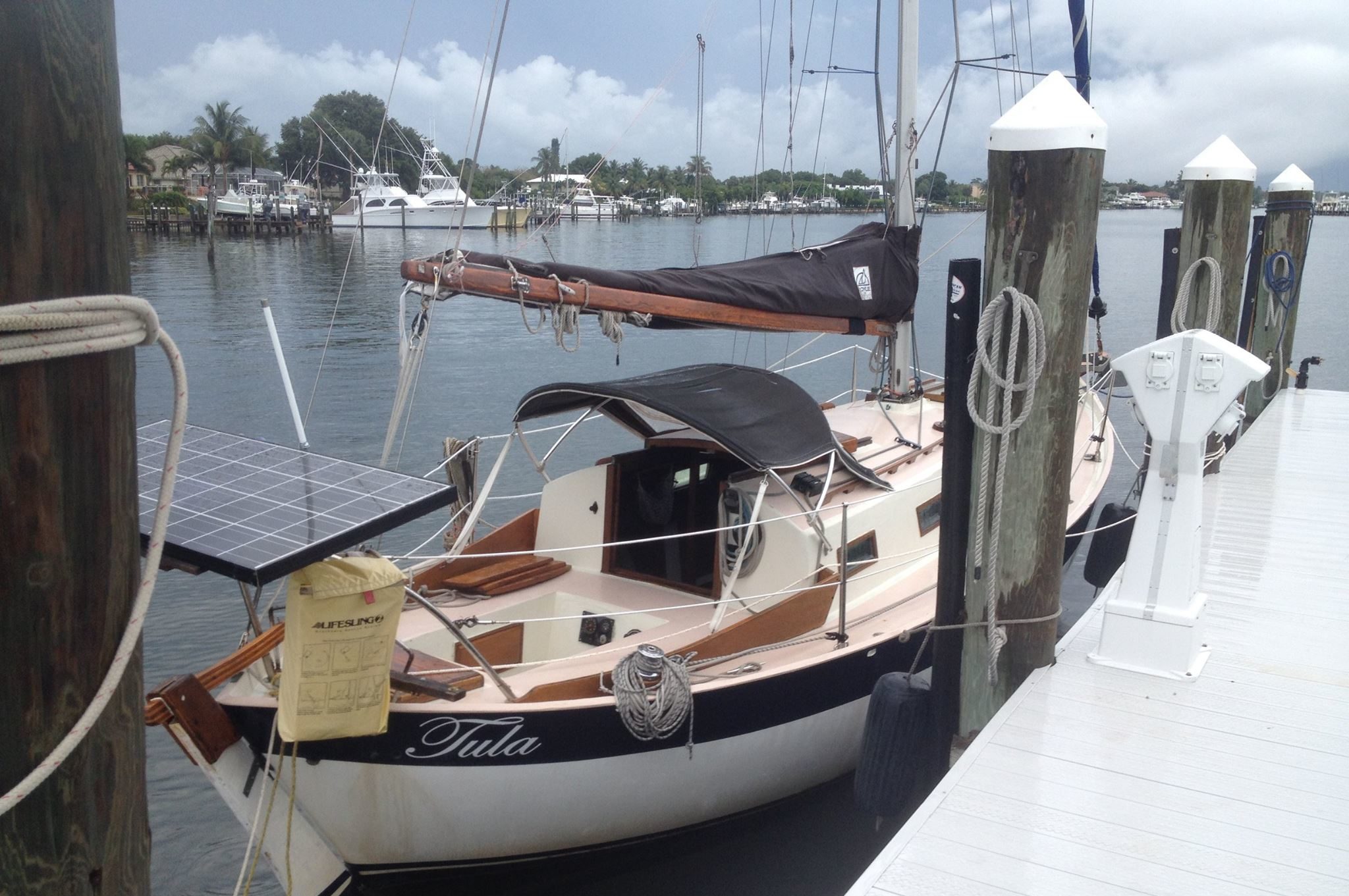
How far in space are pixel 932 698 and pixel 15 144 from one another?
4161mm

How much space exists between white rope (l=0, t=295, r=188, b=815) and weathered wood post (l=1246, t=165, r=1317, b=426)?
10314 millimetres

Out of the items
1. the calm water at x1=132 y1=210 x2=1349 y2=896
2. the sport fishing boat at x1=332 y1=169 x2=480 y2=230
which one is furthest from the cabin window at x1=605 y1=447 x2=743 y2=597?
the sport fishing boat at x1=332 y1=169 x2=480 y2=230

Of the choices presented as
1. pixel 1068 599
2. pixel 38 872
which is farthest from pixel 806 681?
pixel 1068 599

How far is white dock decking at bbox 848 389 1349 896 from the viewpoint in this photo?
3.36 metres

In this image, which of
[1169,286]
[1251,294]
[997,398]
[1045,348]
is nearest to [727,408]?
[997,398]

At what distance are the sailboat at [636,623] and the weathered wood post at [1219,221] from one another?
193 cm

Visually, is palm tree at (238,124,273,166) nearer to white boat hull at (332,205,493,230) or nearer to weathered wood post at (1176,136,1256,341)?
white boat hull at (332,205,493,230)

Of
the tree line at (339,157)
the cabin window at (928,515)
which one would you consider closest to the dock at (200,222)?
the tree line at (339,157)

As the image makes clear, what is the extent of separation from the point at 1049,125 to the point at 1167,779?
2528 mm

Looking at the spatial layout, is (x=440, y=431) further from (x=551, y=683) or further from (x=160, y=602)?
(x=551, y=683)

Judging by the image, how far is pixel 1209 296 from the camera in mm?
7848

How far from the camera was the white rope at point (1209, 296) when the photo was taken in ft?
25.4

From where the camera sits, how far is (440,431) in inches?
691

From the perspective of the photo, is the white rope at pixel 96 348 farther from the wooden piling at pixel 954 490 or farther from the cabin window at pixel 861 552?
the cabin window at pixel 861 552
